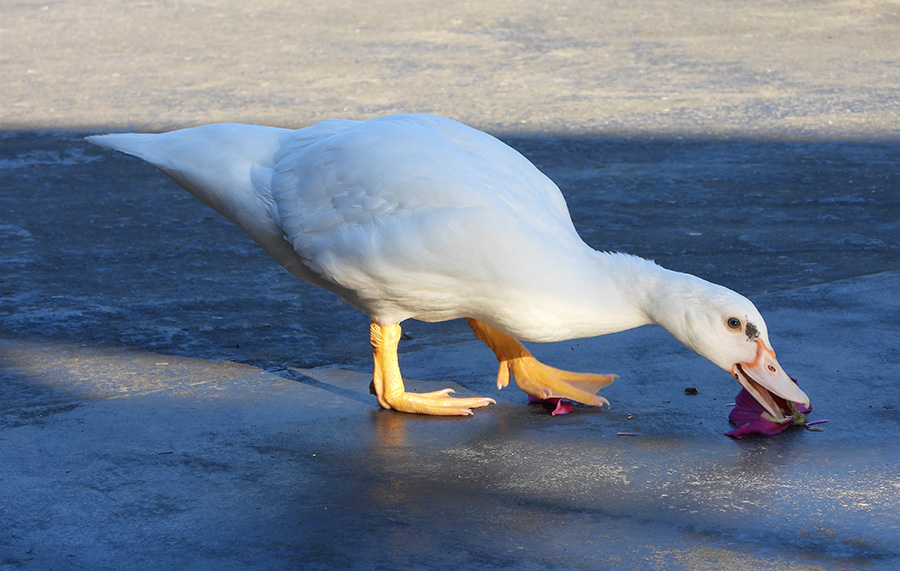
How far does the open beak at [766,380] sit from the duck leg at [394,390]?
3.25 feet

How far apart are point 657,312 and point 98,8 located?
11.7 metres

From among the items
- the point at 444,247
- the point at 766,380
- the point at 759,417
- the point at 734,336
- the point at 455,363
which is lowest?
the point at 455,363

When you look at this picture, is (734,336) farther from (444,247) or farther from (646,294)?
(444,247)

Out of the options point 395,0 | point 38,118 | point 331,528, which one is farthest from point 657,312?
point 395,0

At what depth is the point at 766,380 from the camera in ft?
11.7

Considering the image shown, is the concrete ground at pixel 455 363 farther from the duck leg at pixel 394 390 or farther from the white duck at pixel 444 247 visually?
the white duck at pixel 444 247

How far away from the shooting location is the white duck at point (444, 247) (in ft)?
11.6

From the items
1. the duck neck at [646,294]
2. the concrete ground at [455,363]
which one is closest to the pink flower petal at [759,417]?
the concrete ground at [455,363]

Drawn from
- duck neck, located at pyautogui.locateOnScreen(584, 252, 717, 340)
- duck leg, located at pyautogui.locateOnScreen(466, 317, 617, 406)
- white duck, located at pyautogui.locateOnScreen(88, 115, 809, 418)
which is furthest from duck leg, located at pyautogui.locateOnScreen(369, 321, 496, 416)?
duck neck, located at pyautogui.locateOnScreen(584, 252, 717, 340)

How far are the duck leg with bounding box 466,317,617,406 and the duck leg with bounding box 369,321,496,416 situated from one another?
0.77ft

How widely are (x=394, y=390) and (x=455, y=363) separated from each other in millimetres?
547

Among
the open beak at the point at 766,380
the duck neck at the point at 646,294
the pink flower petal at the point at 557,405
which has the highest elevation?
the duck neck at the point at 646,294

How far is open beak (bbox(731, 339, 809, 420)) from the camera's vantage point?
3.54 m

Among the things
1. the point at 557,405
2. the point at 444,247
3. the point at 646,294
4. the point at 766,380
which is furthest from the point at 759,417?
the point at 444,247
